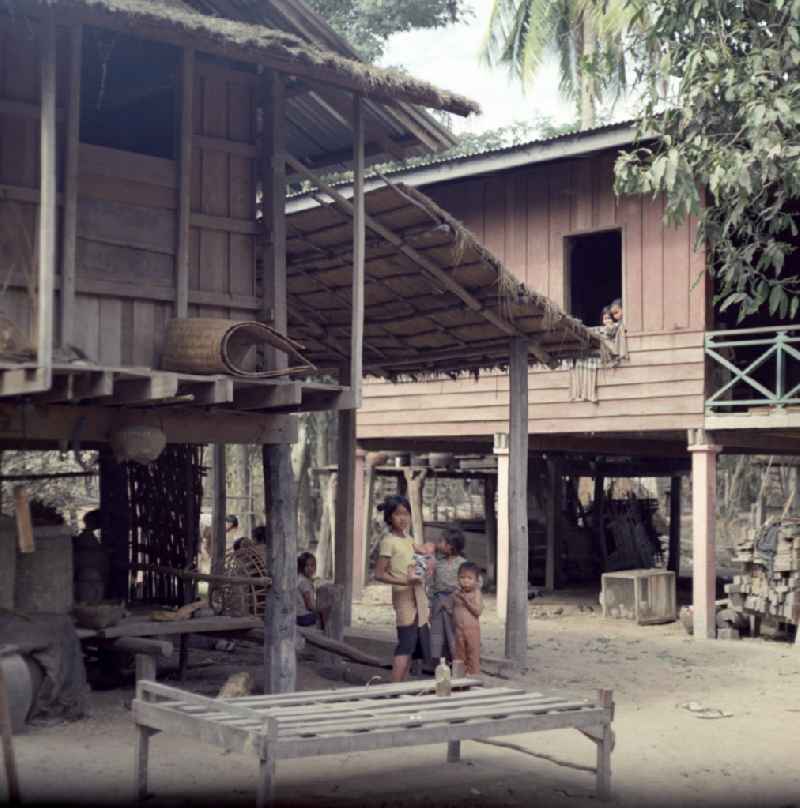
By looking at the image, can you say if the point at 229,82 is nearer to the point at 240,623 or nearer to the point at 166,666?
the point at 240,623

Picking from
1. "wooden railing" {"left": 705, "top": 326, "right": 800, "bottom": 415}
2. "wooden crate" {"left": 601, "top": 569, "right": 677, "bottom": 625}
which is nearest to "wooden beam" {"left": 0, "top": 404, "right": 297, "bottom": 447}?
"wooden railing" {"left": 705, "top": 326, "right": 800, "bottom": 415}

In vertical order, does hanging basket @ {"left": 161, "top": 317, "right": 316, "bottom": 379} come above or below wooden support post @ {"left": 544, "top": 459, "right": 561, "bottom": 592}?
above

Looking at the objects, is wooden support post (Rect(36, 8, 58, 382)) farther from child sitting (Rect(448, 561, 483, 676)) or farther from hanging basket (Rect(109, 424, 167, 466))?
child sitting (Rect(448, 561, 483, 676))

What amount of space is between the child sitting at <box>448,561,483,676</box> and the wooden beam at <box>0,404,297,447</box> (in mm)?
2073

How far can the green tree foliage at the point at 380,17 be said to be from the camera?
24547mm

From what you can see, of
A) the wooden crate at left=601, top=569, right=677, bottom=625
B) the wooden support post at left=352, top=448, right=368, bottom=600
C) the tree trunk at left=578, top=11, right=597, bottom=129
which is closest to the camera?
the wooden crate at left=601, top=569, right=677, bottom=625

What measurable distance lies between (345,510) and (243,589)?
248 cm

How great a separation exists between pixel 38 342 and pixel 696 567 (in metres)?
9.16

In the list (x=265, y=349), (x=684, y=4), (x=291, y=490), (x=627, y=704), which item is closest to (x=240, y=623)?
(x=291, y=490)

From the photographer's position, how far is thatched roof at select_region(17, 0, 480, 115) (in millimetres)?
7023

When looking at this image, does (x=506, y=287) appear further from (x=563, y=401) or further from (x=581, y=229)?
(x=581, y=229)

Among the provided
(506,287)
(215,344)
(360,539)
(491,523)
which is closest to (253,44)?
(215,344)

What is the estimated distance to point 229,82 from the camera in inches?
345

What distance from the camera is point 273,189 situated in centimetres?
877
